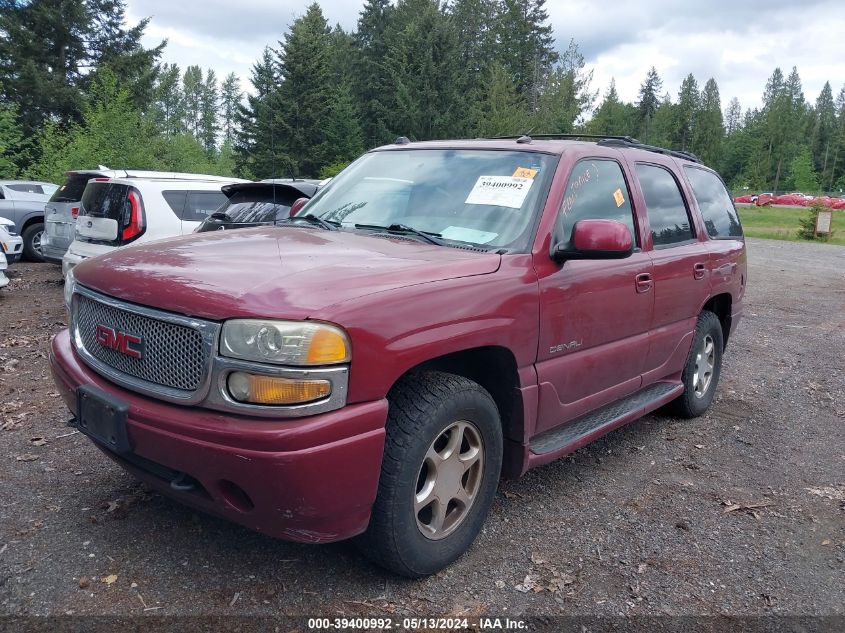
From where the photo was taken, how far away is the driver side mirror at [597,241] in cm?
325

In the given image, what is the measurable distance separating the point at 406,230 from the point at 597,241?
962mm

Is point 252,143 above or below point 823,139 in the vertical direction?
below

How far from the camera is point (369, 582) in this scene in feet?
9.47

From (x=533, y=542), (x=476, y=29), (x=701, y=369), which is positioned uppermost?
(x=476, y=29)

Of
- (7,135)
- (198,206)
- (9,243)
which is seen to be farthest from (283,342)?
(7,135)

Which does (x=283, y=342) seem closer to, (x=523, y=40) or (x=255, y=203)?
(x=255, y=203)

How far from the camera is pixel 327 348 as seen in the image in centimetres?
239

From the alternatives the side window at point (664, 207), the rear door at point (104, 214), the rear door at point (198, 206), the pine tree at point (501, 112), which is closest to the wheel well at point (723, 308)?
the side window at point (664, 207)

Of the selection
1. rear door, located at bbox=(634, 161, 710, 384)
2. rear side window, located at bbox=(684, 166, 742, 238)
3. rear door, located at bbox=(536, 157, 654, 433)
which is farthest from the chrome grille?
rear side window, located at bbox=(684, 166, 742, 238)

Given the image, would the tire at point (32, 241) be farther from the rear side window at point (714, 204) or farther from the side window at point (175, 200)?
the rear side window at point (714, 204)

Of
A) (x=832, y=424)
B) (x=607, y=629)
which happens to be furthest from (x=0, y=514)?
(x=832, y=424)

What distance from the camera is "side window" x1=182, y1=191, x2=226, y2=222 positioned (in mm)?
8375

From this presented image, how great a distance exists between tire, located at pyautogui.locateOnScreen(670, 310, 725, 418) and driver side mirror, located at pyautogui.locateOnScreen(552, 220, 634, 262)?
6.44 feet

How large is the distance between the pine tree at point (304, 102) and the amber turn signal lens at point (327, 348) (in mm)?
36461
